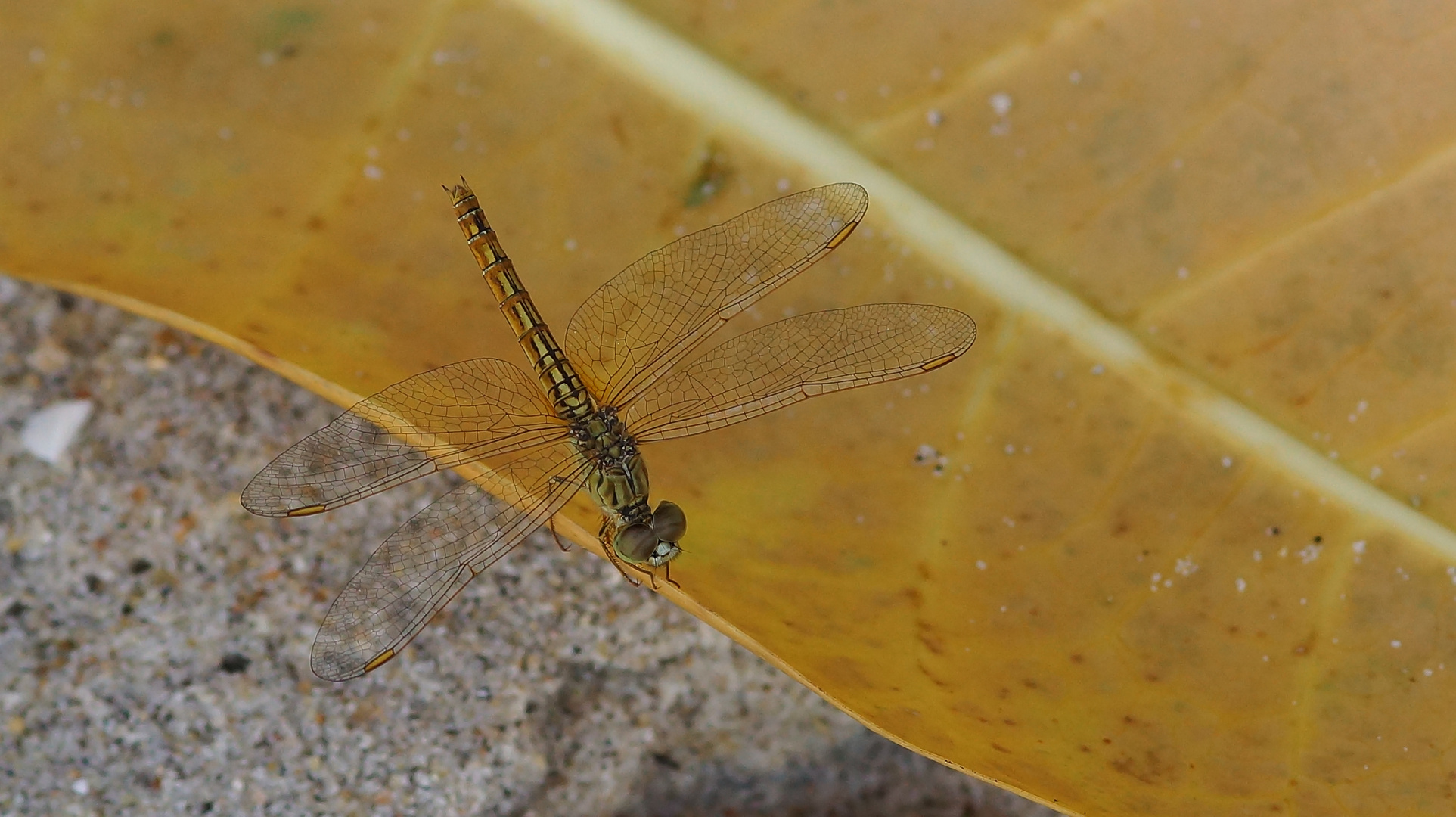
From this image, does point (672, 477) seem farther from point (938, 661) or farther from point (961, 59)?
point (961, 59)

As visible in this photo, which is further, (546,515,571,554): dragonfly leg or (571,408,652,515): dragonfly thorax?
(571,408,652,515): dragonfly thorax

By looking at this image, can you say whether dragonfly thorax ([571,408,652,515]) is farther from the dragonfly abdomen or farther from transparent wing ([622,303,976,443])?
the dragonfly abdomen

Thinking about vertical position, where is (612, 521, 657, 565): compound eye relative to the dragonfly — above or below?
below

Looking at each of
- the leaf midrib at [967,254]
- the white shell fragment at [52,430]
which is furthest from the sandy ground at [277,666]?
the leaf midrib at [967,254]

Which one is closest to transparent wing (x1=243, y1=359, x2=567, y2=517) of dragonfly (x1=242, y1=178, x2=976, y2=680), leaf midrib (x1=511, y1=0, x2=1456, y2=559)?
dragonfly (x1=242, y1=178, x2=976, y2=680)

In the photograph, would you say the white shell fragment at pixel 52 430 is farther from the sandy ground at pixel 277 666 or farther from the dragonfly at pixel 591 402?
the dragonfly at pixel 591 402

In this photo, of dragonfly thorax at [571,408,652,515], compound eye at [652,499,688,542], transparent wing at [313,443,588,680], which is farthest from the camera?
dragonfly thorax at [571,408,652,515]

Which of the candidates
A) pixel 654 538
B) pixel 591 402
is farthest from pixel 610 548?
pixel 591 402
